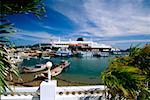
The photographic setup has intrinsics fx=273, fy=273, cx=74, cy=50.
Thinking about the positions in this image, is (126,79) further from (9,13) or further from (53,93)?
(9,13)

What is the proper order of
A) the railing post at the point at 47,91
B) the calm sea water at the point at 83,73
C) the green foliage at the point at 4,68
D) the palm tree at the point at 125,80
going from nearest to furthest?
the green foliage at the point at 4,68
the palm tree at the point at 125,80
the railing post at the point at 47,91
the calm sea water at the point at 83,73

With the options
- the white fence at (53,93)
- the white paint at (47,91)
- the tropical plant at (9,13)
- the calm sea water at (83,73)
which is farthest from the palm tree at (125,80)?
the tropical plant at (9,13)

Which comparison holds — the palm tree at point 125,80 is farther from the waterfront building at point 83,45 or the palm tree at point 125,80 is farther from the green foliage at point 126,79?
the waterfront building at point 83,45

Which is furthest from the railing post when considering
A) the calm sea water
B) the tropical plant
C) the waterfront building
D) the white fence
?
the waterfront building

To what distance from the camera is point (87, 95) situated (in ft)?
27.0

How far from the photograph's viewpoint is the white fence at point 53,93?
7734 millimetres

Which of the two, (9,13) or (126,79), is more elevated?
(9,13)

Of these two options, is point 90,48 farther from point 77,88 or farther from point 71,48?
point 77,88

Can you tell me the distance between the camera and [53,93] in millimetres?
7762

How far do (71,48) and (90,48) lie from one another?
38.3 ft

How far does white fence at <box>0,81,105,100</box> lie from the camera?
7.73 metres

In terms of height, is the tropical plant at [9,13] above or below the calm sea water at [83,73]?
above

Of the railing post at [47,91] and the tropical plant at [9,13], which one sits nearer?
the tropical plant at [9,13]

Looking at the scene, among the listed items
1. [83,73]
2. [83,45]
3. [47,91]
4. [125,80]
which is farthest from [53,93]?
[83,45]
